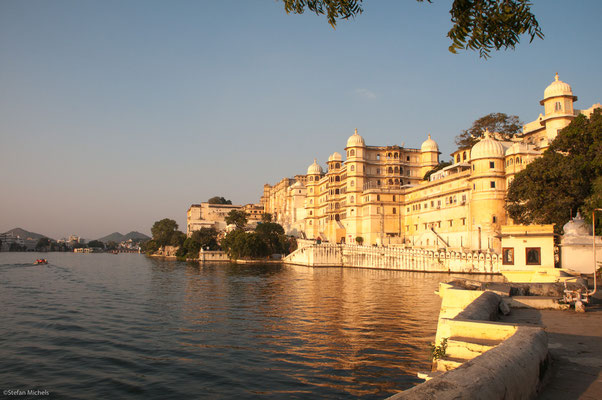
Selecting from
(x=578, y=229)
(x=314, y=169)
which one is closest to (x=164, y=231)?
(x=314, y=169)

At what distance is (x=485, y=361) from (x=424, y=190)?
2677 inches

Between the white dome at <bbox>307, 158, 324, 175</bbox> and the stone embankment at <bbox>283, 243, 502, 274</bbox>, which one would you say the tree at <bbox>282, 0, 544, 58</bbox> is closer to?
the stone embankment at <bbox>283, 243, 502, 274</bbox>

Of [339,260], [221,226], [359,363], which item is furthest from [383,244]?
[221,226]

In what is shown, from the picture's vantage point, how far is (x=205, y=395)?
40.0 ft

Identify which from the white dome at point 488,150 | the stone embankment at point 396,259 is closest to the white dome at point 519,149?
the white dome at point 488,150

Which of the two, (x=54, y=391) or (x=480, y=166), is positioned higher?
(x=480, y=166)

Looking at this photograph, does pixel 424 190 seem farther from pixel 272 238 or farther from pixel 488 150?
pixel 272 238

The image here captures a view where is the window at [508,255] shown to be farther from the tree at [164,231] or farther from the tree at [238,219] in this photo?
the tree at [164,231]

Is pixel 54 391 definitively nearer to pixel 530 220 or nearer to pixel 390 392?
pixel 390 392

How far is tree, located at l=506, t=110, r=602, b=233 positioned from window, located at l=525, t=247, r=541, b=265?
20.5 feet

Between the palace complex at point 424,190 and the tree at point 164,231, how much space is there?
47233 mm

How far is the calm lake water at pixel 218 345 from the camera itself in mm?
12781

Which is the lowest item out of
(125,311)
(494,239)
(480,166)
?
(125,311)

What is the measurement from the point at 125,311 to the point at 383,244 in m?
53.5
